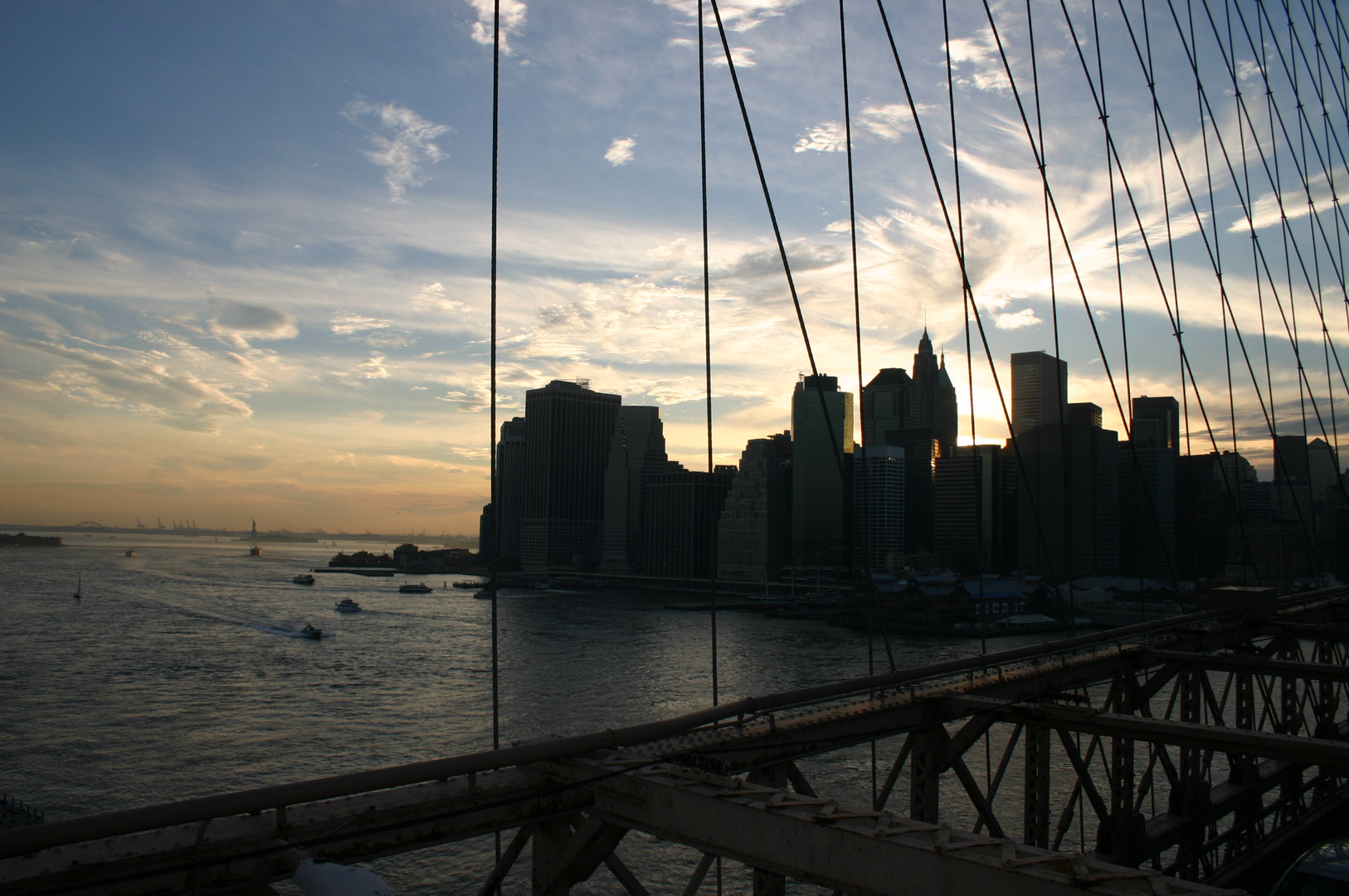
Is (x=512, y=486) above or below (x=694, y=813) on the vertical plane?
above

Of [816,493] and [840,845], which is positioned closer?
[840,845]

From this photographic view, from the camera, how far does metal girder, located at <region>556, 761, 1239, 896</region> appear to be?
8.02ft

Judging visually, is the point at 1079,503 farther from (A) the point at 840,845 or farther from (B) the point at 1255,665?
(A) the point at 840,845

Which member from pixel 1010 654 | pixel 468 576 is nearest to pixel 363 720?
pixel 1010 654

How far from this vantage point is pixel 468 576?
14050 cm

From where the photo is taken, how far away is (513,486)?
16338cm

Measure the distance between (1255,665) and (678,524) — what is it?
11261cm

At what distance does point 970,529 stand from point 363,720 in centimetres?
7512

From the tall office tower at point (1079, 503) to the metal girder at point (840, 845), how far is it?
136 feet

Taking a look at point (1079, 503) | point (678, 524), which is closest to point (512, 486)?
point (678, 524)

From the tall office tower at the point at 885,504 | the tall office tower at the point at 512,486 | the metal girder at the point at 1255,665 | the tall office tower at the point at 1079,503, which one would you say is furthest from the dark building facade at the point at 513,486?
the metal girder at the point at 1255,665

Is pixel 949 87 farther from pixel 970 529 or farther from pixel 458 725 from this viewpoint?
pixel 970 529

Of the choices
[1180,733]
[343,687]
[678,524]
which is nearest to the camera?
[1180,733]

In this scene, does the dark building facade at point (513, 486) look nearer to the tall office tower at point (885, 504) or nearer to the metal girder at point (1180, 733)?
the tall office tower at point (885, 504)
